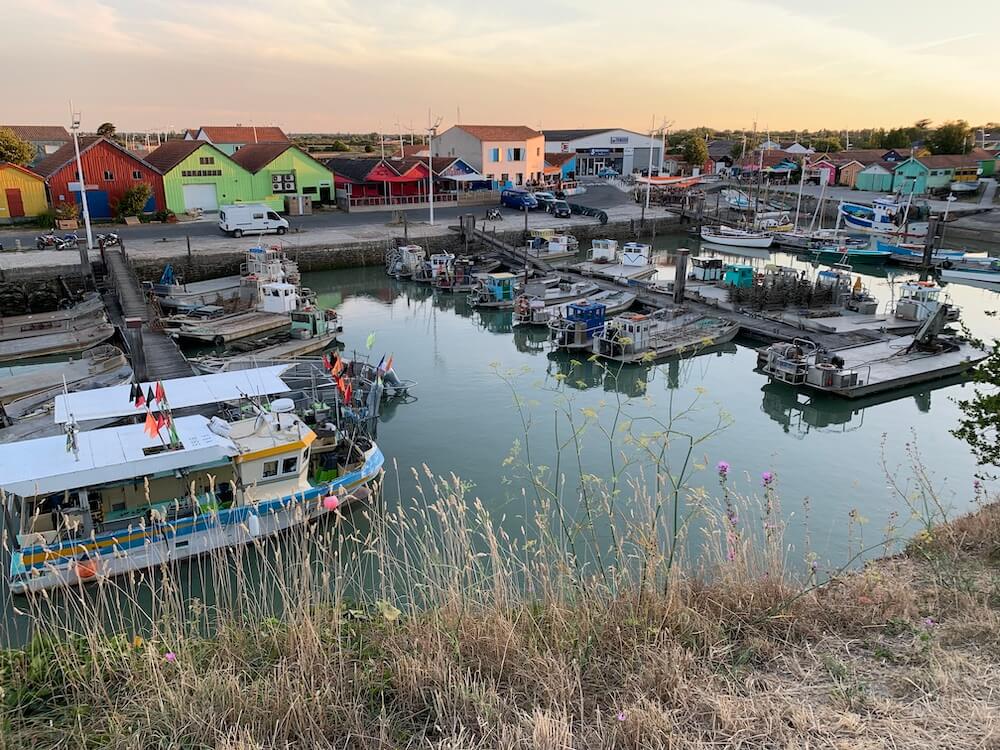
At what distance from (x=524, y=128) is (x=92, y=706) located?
187ft

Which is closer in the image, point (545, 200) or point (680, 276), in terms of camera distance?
point (680, 276)

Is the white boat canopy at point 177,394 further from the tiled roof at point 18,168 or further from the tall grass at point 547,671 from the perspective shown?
the tiled roof at point 18,168

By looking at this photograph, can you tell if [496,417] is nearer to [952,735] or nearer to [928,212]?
[952,735]

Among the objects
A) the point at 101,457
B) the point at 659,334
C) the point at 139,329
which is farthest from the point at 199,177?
the point at 101,457

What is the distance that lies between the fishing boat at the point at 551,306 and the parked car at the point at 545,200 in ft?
68.6

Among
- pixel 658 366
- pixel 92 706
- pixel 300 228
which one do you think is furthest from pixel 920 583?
pixel 300 228

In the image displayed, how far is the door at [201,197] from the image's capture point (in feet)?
129

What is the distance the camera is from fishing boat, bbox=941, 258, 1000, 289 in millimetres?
32219

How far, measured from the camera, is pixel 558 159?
65.2 m

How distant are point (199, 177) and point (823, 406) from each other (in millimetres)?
35366

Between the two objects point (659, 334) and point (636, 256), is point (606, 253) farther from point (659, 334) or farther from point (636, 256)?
point (659, 334)

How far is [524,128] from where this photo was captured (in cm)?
5603

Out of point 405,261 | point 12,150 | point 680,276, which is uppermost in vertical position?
point 12,150

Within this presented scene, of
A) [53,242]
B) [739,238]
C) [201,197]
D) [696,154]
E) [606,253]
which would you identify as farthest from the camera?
[696,154]
